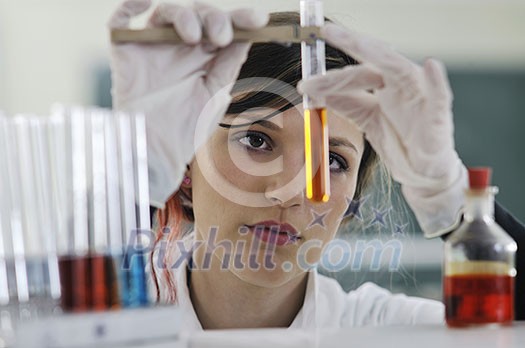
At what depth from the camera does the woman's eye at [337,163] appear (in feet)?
4.09

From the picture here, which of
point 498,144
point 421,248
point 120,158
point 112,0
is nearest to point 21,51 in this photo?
point 112,0

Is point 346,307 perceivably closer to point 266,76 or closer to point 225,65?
point 266,76

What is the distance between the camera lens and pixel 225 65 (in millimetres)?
1000

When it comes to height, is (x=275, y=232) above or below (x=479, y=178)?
below

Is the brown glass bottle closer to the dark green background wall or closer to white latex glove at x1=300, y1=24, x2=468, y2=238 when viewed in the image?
white latex glove at x1=300, y1=24, x2=468, y2=238

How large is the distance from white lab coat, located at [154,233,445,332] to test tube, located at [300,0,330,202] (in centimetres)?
42

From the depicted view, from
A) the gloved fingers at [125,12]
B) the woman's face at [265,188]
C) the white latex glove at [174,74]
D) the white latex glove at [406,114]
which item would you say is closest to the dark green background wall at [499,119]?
the woman's face at [265,188]

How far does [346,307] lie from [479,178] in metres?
0.65

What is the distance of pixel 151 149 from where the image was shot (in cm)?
103

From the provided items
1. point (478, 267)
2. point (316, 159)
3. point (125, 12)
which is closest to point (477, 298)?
point (478, 267)

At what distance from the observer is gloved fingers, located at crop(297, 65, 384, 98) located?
37.6 inches

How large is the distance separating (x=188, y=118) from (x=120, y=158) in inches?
13.7

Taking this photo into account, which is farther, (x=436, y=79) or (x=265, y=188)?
(x=265, y=188)

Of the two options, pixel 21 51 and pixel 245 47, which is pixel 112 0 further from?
pixel 245 47
